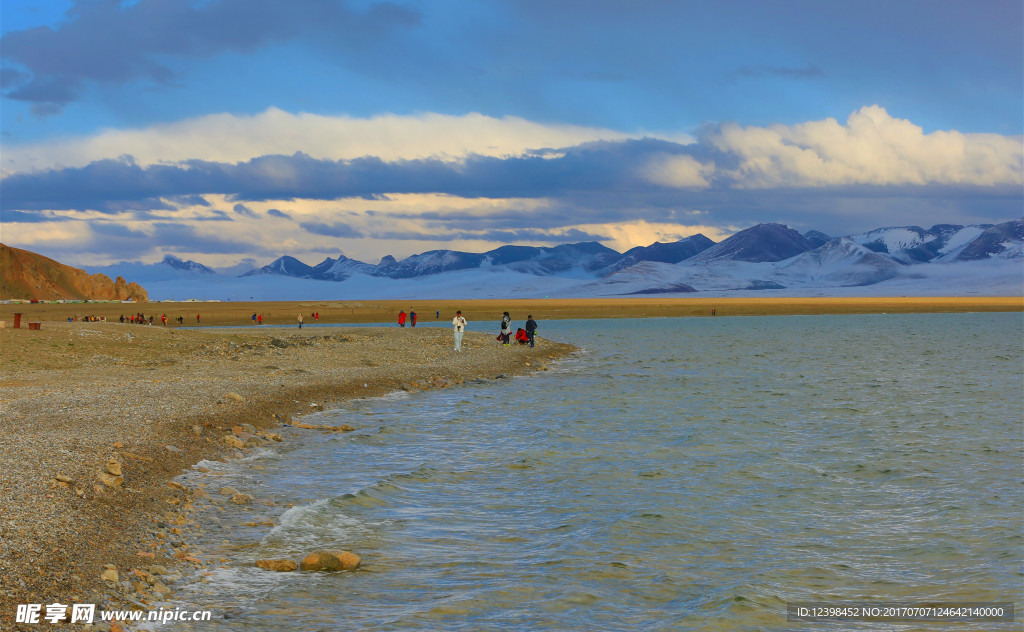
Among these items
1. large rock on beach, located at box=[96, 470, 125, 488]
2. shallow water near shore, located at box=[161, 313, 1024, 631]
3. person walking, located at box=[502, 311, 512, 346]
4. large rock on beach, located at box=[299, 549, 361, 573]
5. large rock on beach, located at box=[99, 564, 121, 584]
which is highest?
person walking, located at box=[502, 311, 512, 346]

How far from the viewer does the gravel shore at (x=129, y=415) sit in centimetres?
1040

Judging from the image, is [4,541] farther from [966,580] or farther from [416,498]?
[966,580]

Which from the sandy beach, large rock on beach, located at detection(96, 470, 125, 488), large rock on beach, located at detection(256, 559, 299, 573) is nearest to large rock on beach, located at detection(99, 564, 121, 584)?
the sandy beach

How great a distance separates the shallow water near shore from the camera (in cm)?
1061

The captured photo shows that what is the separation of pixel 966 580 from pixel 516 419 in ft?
52.9

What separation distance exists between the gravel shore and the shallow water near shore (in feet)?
3.86

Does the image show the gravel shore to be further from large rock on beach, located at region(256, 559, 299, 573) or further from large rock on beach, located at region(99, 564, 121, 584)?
large rock on beach, located at region(256, 559, 299, 573)

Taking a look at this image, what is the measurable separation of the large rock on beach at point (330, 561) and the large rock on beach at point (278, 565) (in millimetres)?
156

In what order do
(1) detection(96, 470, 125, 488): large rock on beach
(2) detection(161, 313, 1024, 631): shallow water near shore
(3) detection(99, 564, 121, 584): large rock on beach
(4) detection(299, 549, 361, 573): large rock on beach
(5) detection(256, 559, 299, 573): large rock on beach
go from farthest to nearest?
(1) detection(96, 470, 125, 488): large rock on beach
(4) detection(299, 549, 361, 573): large rock on beach
(5) detection(256, 559, 299, 573): large rock on beach
(2) detection(161, 313, 1024, 631): shallow water near shore
(3) detection(99, 564, 121, 584): large rock on beach

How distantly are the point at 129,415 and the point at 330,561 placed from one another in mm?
11337

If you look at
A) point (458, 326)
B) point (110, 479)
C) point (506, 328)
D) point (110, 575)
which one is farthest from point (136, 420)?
point (506, 328)

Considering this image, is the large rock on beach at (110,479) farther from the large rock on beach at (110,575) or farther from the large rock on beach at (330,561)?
the large rock on beach at (330,561)

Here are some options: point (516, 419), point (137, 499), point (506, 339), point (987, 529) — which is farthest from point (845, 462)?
point (506, 339)

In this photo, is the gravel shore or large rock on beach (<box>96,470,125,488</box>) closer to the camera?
the gravel shore
